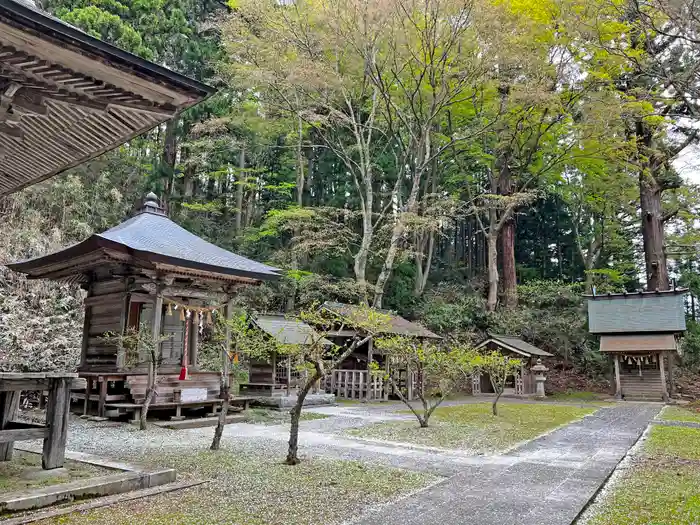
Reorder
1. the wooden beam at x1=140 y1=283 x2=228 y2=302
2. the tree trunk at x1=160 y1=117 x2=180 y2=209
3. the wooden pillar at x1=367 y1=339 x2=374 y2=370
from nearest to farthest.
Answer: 1. the wooden beam at x1=140 y1=283 x2=228 y2=302
2. the wooden pillar at x1=367 y1=339 x2=374 y2=370
3. the tree trunk at x1=160 y1=117 x2=180 y2=209

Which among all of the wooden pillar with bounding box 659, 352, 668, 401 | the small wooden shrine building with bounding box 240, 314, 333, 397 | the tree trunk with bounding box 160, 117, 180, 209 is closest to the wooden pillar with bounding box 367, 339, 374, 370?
the small wooden shrine building with bounding box 240, 314, 333, 397

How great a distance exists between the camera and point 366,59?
17.1 meters

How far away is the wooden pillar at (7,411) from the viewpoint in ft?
15.7

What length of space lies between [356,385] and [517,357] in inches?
280

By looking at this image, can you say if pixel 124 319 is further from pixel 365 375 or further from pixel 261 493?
pixel 365 375

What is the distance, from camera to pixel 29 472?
4.72m

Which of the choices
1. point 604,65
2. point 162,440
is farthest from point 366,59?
point 162,440

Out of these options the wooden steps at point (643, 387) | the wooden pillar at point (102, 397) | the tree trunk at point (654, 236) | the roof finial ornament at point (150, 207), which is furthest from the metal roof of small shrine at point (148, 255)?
the tree trunk at point (654, 236)

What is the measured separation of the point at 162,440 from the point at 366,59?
1405 cm

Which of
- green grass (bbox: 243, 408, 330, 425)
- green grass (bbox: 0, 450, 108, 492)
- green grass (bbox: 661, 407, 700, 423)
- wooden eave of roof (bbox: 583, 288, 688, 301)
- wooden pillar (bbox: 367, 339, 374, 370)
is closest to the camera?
green grass (bbox: 0, 450, 108, 492)

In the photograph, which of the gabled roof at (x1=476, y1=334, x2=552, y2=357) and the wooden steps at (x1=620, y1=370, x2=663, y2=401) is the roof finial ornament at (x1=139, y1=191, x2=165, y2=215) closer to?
the gabled roof at (x1=476, y1=334, x2=552, y2=357)

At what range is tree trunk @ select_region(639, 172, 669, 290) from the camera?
810 inches

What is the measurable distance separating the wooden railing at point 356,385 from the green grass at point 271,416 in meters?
3.87

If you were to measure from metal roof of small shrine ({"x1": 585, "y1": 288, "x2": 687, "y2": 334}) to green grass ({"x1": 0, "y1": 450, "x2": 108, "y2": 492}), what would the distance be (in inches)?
758
